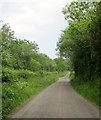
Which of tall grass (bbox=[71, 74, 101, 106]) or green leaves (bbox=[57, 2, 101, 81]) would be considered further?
green leaves (bbox=[57, 2, 101, 81])

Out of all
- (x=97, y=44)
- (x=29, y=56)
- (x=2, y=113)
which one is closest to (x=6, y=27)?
(x=97, y=44)

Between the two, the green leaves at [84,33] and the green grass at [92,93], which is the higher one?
the green leaves at [84,33]

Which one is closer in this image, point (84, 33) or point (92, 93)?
point (92, 93)

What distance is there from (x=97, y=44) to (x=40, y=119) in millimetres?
14333

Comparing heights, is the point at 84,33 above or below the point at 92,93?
above

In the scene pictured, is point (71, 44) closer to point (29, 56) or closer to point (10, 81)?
point (10, 81)

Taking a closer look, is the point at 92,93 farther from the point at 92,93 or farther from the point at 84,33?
the point at 84,33

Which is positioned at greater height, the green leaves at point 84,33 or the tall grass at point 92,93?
the green leaves at point 84,33

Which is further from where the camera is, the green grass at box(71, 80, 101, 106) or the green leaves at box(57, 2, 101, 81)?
the green leaves at box(57, 2, 101, 81)

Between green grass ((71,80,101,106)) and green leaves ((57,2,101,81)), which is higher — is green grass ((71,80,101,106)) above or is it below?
below

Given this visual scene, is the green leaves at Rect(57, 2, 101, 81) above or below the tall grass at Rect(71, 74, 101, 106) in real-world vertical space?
above

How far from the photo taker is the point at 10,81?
95.8 feet

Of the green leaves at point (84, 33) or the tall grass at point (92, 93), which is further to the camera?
the green leaves at point (84, 33)

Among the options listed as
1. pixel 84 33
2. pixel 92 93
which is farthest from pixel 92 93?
pixel 84 33
